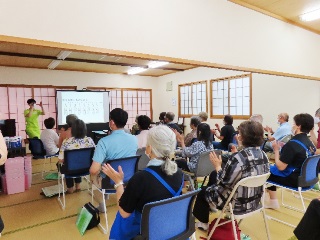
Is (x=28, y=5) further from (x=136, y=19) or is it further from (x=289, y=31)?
(x=289, y=31)

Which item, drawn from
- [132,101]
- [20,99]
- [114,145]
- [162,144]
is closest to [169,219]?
[162,144]

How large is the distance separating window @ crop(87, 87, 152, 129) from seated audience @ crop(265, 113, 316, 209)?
23.4 ft

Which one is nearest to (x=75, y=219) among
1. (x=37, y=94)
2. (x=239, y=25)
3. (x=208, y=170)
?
(x=208, y=170)

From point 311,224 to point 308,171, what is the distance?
1.21 meters

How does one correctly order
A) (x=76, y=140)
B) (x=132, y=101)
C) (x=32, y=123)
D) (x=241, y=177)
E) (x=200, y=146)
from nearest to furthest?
1. (x=241, y=177)
2. (x=200, y=146)
3. (x=76, y=140)
4. (x=32, y=123)
5. (x=132, y=101)

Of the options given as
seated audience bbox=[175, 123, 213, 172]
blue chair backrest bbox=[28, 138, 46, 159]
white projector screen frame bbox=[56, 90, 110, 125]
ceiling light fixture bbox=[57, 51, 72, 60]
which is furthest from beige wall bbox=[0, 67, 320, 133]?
blue chair backrest bbox=[28, 138, 46, 159]

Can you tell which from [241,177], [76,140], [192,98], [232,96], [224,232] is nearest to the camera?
[241,177]

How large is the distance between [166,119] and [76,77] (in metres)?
4.75

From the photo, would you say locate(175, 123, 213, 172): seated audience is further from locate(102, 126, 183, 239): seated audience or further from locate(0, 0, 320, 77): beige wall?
locate(102, 126, 183, 239): seated audience

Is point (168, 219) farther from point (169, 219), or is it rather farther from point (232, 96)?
point (232, 96)

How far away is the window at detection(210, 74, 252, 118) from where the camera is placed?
651 cm

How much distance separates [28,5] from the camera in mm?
2133

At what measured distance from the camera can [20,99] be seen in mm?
7375

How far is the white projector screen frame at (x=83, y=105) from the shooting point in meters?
7.16
